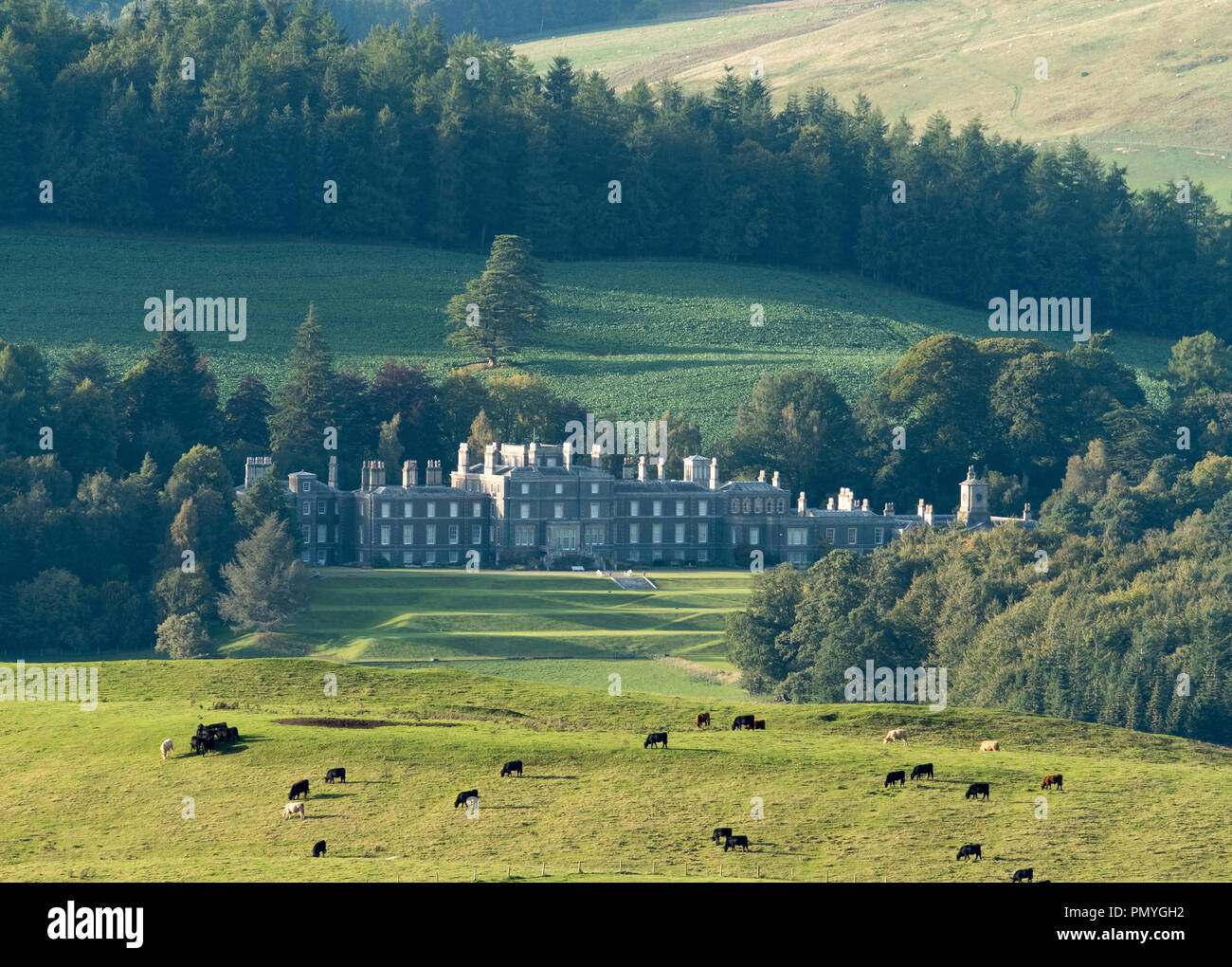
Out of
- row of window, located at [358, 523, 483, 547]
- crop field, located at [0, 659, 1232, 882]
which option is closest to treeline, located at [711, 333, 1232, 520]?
row of window, located at [358, 523, 483, 547]

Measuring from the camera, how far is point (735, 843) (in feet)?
180

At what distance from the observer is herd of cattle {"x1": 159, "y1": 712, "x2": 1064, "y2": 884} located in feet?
179

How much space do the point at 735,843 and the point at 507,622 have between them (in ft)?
200

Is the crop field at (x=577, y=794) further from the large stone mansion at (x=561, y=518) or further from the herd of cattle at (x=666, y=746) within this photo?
the large stone mansion at (x=561, y=518)

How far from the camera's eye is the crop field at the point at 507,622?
355ft

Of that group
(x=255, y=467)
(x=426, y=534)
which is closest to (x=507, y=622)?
(x=426, y=534)

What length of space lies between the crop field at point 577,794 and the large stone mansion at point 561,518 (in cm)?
6046

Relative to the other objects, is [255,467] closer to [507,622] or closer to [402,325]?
[507,622]

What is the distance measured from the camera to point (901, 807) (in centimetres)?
5900

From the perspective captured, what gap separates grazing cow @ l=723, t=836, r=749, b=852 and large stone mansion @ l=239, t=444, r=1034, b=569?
78448mm
